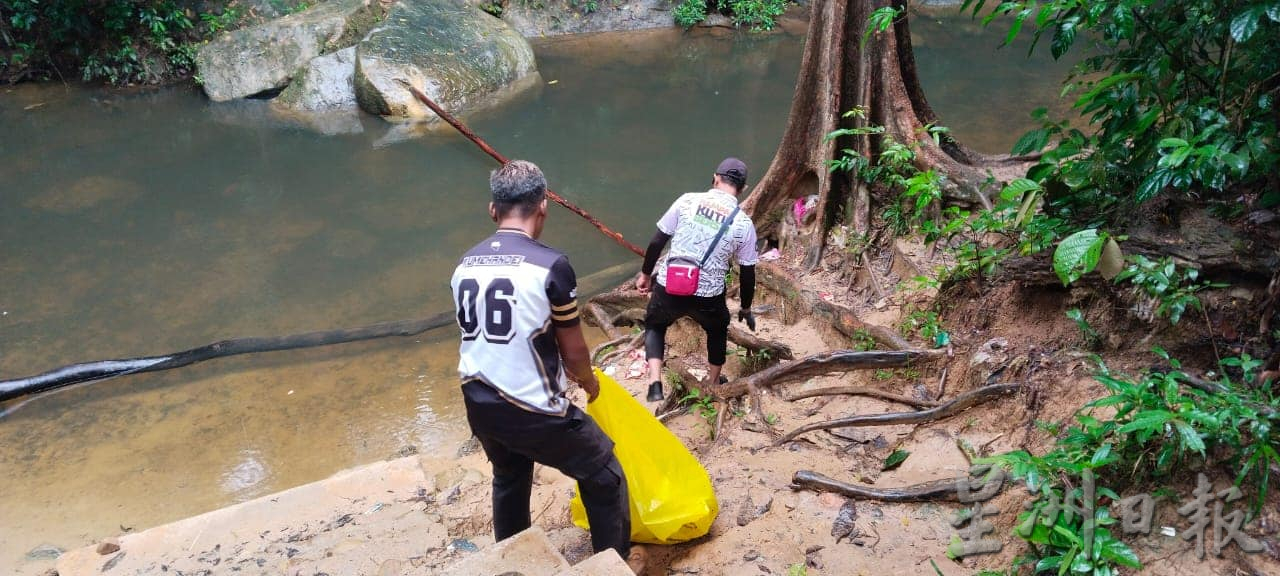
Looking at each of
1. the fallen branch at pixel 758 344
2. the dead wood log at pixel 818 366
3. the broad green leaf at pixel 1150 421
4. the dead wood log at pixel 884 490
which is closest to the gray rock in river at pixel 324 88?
the fallen branch at pixel 758 344

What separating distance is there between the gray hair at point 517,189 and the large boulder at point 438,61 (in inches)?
344

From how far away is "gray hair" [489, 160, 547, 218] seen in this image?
2.61m

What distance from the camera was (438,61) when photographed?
36.9 ft

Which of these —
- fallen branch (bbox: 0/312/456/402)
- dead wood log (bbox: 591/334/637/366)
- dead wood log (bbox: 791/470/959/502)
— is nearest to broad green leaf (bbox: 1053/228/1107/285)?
dead wood log (bbox: 791/470/959/502)

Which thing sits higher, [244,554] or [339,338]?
[244,554]

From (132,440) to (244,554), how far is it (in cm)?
272

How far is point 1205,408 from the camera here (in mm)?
2453

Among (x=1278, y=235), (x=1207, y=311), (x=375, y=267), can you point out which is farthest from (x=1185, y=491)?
(x=375, y=267)

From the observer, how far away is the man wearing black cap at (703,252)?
394cm

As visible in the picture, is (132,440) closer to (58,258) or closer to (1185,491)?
(58,258)

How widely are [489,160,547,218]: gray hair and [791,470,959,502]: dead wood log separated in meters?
1.56

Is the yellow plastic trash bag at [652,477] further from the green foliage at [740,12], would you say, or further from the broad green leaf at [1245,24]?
the green foliage at [740,12]

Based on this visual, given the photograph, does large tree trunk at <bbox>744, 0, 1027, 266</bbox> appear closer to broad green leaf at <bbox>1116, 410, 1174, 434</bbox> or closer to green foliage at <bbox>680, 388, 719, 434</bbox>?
green foliage at <bbox>680, 388, 719, 434</bbox>

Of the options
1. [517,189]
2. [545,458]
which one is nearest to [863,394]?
[545,458]
